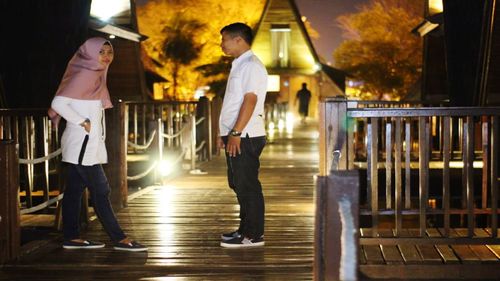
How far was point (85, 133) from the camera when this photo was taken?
709 centimetres

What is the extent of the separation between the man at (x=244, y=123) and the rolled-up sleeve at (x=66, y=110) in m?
1.18

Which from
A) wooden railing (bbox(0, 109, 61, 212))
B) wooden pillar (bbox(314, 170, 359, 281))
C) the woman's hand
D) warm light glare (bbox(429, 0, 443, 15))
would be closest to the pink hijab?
the woman's hand

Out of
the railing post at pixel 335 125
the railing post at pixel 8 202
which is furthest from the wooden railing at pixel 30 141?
the railing post at pixel 335 125

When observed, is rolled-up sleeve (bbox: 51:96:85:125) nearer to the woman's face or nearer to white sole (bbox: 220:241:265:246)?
the woman's face

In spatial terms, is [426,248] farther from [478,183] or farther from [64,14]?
[64,14]

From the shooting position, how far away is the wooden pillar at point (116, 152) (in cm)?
949

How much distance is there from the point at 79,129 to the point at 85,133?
0.06 meters

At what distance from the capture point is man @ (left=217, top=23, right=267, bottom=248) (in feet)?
23.1

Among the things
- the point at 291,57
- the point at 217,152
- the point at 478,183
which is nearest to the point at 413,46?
the point at 291,57

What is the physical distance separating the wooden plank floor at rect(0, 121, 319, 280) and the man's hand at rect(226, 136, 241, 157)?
2.71 feet

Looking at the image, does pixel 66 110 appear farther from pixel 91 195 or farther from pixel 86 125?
pixel 91 195

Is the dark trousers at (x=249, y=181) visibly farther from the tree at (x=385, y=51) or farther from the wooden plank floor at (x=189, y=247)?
the tree at (x=385, y=51)

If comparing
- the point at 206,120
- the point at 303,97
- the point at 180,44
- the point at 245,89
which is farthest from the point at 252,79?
the point at 180,44

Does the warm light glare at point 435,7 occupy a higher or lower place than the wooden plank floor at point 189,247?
higher
